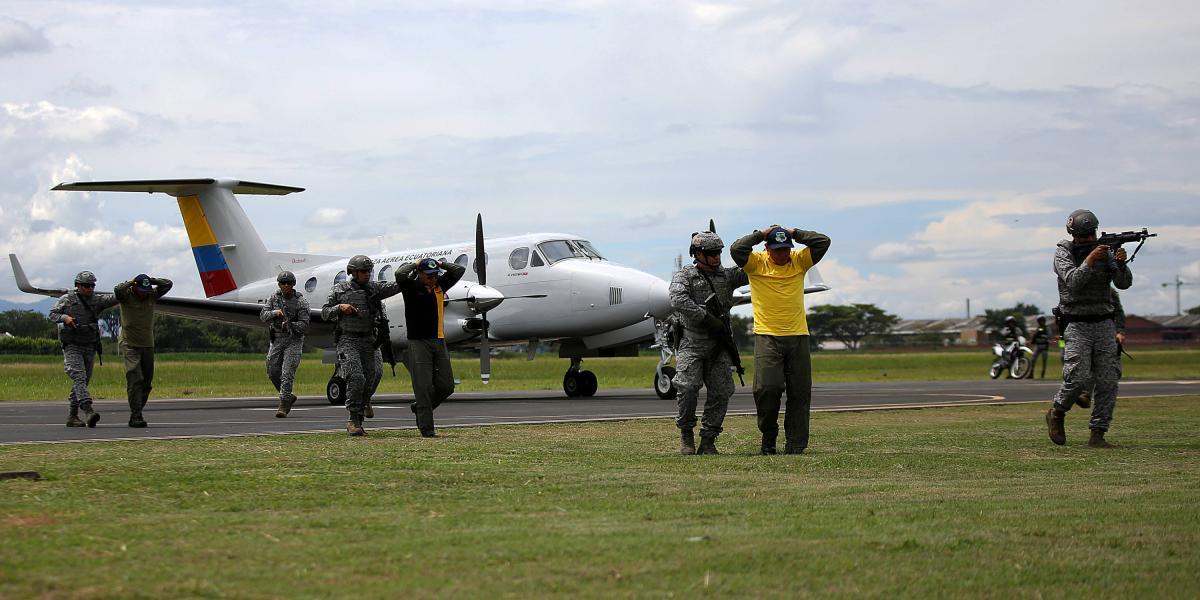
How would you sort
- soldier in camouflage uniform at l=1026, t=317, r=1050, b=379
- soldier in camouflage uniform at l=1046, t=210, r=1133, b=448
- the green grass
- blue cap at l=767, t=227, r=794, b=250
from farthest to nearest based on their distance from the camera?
soldier in camouflage uniform at l=1026, t=317, r=1050, b=379, soldier in camouflage uniform at l=1046, t=210, r=1133, b=448, blue cap at l=767, t=227, r=794, b=250, the green grass

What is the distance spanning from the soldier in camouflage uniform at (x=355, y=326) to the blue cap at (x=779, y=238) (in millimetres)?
4660

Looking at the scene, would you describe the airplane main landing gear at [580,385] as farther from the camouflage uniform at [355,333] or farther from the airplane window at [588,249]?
the camouflage uniform at [355,333]

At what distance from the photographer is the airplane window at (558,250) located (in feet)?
86.0

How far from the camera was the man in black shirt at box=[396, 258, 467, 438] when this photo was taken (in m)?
13.0

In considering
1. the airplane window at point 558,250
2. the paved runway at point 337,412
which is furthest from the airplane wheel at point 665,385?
the airplane window at point 558,250

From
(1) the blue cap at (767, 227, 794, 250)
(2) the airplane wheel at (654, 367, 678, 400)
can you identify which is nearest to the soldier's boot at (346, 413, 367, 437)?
(1) the blue cap at (767, 227, 794, 250)

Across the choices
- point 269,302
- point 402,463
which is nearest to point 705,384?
point 402,463

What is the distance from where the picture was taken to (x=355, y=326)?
44.3 feet

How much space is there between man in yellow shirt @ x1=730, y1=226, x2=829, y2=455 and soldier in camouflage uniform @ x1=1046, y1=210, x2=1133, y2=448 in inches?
90.6

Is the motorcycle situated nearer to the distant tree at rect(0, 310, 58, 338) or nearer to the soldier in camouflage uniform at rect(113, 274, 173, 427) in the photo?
the soldier in camouflage uniform at rect(113, 274, 173, 427)

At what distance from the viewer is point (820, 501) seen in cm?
727

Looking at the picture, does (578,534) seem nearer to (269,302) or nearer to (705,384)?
(705,384)

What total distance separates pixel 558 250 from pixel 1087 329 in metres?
16.0

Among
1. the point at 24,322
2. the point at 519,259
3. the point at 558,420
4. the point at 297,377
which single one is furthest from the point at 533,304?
the point at 24,322
